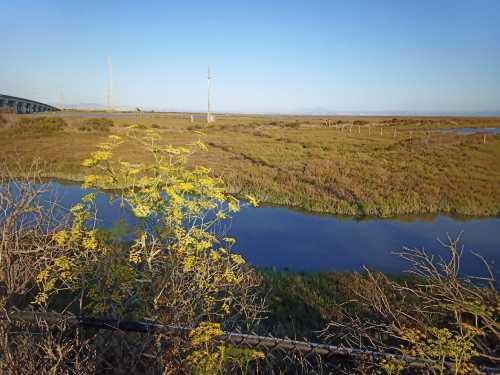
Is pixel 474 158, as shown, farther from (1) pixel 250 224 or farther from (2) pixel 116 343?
(2) pixel 116 343

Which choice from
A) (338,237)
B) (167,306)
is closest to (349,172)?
(338,237)

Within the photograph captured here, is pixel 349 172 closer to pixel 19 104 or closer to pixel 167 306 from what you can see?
pixel 167 306

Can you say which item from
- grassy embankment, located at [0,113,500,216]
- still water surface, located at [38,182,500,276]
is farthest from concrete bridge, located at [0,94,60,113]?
still water surface, located at [38,182,500,276]

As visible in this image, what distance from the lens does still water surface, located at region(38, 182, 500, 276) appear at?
29.6 ft

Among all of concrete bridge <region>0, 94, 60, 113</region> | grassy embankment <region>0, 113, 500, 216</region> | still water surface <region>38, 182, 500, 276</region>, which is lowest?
still water surface <region>38, 182, 500, 276</region>

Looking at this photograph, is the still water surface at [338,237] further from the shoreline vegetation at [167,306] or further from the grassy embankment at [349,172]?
the shoreline vegetation at [167,306]

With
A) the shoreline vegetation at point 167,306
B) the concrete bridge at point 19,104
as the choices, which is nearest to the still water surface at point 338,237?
the shoreline vegetation at point 167,306

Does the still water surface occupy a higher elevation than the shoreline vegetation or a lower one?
lower

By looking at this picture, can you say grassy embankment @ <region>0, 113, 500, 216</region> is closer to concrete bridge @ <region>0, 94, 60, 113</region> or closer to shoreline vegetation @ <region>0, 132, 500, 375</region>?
shoreline vegetation @ <region>0, 132, 500, 375</region>

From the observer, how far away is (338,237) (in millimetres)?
10758

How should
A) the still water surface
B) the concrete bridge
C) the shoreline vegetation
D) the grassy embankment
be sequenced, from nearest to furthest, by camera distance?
the shoreline vegetation, the still water surface, the grassy embankment, the concrete bridge

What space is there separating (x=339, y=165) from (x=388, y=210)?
→ 690 cm

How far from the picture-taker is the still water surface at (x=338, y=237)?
902 cm

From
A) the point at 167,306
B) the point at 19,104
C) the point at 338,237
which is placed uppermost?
the point at 19,104
